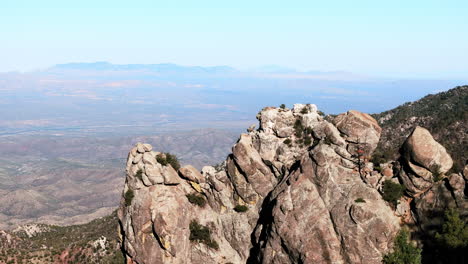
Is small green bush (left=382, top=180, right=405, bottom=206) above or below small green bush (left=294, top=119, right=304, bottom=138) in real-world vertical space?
below

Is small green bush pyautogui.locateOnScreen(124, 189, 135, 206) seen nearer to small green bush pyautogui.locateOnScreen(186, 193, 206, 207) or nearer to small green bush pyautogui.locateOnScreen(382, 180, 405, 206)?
small green bush pyautogui.locateOnScreen(186, 193, 206, 207)

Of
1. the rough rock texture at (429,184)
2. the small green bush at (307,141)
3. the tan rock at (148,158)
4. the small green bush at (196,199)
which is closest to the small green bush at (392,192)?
the rough rock texture at (429,184)

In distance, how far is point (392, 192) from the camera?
4025 centimetres

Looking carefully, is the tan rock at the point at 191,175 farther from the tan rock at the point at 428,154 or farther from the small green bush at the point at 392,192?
the tan rock at the point at 428,154

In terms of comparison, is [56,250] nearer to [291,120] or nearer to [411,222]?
[291,120]

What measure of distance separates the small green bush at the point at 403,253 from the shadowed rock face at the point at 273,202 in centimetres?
84

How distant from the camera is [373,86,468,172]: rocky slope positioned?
63406mm

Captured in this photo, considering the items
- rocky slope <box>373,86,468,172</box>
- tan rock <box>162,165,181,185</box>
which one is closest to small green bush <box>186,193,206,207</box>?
tan rock <box>162,165,181,185</box>

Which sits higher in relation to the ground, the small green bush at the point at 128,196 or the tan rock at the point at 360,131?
the tan rock at the point at 360,131

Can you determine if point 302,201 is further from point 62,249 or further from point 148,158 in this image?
point 62,249

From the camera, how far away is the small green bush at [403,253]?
36.2 m

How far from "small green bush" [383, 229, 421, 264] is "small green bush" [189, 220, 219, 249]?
19.3 meters

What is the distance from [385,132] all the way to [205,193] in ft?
167

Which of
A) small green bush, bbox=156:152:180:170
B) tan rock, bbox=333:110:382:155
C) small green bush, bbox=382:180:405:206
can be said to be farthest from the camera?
small green bush, bbox=156:152:180:170
